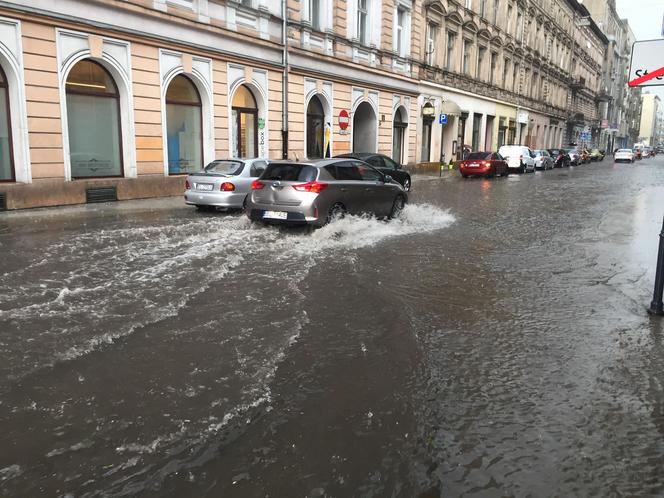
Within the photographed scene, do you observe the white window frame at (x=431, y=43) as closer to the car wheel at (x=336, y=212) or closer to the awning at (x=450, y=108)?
the awning at (x=450, y=108)

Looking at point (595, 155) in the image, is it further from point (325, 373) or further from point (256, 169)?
point (325, 373)

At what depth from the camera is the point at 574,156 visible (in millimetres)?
50719

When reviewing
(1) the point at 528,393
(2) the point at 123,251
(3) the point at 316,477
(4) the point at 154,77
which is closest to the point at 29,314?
(2) the point at 123,251

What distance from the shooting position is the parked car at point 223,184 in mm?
13383

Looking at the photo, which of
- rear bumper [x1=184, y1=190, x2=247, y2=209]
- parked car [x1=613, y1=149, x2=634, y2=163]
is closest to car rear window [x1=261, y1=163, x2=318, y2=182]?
rear bumper [x1=184, y1=190, x2=247, y2=209]

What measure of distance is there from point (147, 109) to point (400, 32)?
17384 mm

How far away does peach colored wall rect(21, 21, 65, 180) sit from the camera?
44.5 ft

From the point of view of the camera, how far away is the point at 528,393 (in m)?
4.05

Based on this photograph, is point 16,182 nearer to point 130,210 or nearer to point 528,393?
point 130,210

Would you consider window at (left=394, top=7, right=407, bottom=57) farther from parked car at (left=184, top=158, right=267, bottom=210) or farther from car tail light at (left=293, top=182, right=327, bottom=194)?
car tail light at (left=293, top=182, right=327, bottom=194)

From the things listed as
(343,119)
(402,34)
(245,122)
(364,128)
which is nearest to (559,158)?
(402,34)

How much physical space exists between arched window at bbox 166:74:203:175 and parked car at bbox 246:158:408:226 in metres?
7.91

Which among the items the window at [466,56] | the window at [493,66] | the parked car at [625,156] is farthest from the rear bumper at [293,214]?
the parked car at [625,156]

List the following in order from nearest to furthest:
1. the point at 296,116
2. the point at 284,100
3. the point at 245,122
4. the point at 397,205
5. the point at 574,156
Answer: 1. the point at 397,205
2. the point at 245,122
3. the point at 284,100
4. the point at 296,116
5. the point at 574,156
